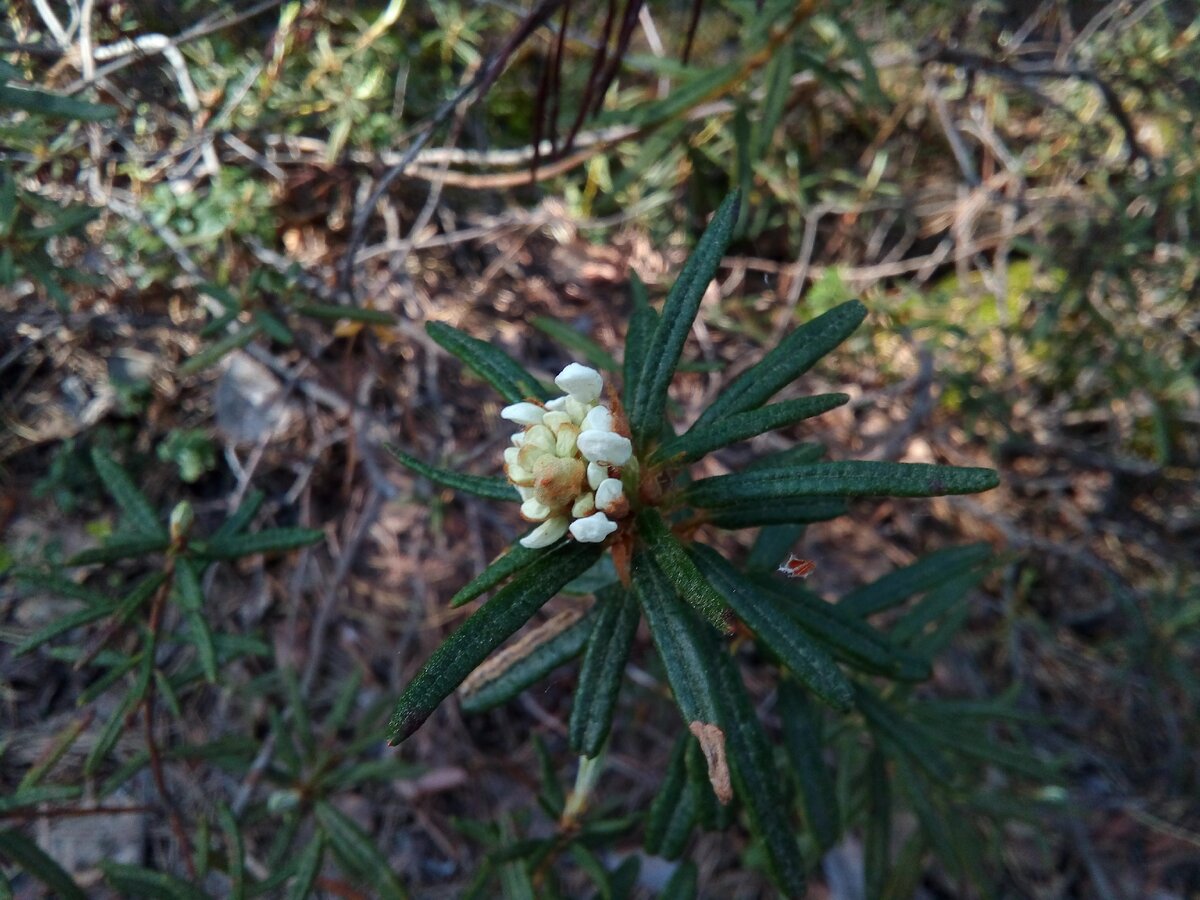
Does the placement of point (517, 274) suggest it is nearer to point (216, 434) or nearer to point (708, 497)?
point (216, 434)

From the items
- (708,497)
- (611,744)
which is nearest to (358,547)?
(611,744)

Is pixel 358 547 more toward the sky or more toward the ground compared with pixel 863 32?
more toward the ground

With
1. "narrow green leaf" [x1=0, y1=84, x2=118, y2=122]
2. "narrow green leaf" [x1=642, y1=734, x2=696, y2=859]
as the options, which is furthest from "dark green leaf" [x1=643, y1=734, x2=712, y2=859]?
"narrow green leaf" [x1=0, y1=84, x2=118, y2=122]

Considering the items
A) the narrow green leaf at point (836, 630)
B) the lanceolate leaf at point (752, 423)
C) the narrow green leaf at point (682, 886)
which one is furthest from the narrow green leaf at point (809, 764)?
the lanceolate leaf at point (752, 423)

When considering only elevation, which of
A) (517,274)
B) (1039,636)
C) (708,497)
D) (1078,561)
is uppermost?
(517,274)

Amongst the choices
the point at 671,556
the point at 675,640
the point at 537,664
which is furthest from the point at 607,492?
the point at 537,664

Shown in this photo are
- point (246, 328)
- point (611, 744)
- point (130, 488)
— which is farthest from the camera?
point (611, 744)
